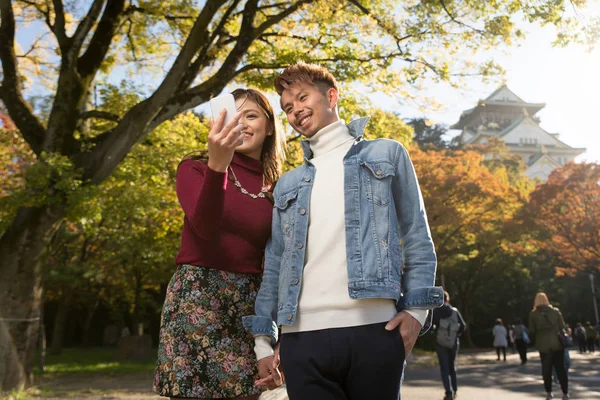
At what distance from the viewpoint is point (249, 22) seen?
10.4 meters

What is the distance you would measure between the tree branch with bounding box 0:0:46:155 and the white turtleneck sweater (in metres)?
9.55

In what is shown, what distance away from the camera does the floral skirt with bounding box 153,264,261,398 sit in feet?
7.80

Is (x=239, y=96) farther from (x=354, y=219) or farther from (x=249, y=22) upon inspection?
(x=249, y=22)

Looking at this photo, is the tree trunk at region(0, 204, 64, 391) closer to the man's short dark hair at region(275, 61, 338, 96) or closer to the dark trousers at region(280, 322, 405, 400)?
the man's short dark hair at region(275, 61, 338, 96)

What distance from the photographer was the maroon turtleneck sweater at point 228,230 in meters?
2.49

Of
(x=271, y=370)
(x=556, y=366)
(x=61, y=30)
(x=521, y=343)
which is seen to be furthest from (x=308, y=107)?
(x=521, y=343)

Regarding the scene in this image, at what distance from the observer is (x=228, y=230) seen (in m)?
2.55

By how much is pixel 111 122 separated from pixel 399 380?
11.2m

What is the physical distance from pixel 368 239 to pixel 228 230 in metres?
0.68

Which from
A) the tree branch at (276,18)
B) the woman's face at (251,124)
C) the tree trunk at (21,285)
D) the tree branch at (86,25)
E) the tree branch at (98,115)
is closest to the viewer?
the woman's face at (251,124)

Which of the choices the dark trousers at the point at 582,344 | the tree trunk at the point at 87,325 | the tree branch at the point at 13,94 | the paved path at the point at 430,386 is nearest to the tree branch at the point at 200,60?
the tree branch at the point at 13,94

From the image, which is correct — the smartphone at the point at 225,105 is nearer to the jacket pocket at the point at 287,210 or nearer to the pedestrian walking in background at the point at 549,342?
the jacket pocket at the point at 287,210

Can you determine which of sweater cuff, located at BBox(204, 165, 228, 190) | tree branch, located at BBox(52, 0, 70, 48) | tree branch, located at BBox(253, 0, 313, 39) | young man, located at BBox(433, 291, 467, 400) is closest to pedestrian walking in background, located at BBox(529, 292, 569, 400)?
young man, located at BBox(433, 291, 467, 400)

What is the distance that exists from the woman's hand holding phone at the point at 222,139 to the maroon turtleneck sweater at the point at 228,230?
203 mm
